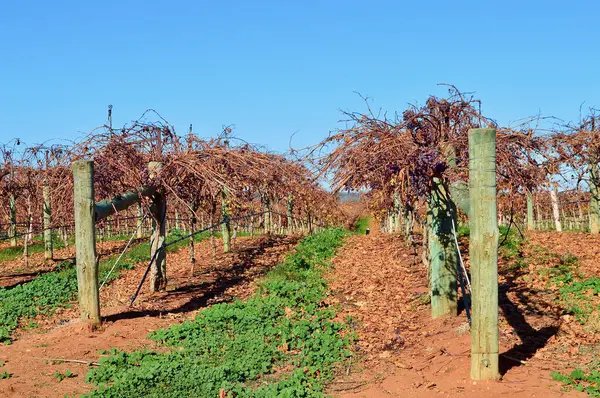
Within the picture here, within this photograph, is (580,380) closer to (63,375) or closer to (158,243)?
(63,375)

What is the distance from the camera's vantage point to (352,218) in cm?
Answer: 5141

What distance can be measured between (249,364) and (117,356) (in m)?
1.75

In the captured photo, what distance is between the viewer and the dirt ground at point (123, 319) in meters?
7.04

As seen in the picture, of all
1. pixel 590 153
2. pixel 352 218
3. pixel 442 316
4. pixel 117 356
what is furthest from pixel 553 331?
pixel 352 218

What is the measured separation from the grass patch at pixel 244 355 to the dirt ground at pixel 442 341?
441 millimetres

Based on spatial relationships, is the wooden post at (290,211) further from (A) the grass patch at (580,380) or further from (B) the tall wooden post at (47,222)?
(A) the grass patch at (580,380)

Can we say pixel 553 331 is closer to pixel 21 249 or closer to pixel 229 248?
pixel 229 248

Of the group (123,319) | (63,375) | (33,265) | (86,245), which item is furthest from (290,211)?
(63,375)

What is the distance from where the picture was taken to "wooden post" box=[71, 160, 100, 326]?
9.15 m

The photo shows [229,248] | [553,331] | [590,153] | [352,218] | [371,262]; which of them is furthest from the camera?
[352,218]

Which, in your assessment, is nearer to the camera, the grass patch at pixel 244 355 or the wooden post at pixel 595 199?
the grass patch at pixel 244 355

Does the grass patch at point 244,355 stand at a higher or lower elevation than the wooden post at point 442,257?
lower

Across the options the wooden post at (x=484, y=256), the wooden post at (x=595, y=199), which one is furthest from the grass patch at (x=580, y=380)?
the wooden post at (x=595, y=199)

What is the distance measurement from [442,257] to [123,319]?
5.29 m
